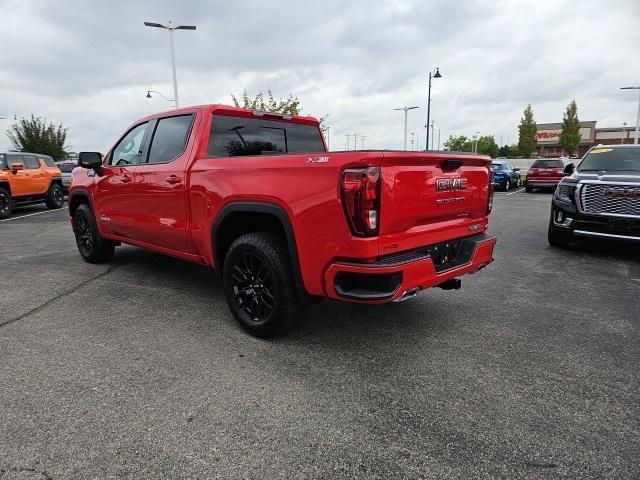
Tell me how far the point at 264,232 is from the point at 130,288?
2.30 m

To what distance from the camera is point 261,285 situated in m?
3.40

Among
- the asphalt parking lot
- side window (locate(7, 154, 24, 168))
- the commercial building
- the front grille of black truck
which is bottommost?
the asphalt parking lot

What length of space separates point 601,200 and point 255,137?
5.14 meters

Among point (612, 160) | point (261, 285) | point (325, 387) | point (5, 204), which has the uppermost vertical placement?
point (612, 160)

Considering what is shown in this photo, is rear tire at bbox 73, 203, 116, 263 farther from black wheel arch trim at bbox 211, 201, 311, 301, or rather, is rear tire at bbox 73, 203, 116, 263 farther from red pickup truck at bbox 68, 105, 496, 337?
black wheel arch trim at bbox 211, 201, 311, 301

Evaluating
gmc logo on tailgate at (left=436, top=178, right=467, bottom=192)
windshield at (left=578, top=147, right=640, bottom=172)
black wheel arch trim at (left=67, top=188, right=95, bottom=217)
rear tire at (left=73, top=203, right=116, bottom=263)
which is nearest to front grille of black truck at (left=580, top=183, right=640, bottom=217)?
windshield at (left=578, top=147, right=640, bottom=172)

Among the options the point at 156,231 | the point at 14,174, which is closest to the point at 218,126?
the point at 156,231

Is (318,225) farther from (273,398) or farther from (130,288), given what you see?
(130,288)

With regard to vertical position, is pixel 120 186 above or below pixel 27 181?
above

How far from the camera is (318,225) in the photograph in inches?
112

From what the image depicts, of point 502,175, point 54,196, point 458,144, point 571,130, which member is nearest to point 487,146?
point 458,144

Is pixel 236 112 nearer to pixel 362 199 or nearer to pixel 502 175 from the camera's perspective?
pixel 362 199

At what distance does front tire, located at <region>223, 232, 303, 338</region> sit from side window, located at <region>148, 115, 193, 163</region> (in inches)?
51.0

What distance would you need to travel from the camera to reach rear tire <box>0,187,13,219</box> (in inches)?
476
